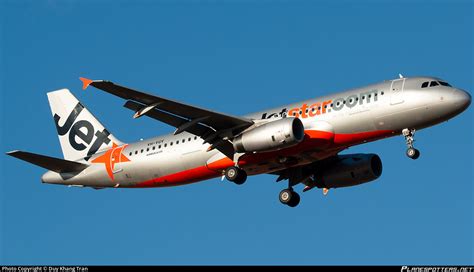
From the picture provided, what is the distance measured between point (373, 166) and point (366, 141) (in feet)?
22.3

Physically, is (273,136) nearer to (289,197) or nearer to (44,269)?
(289,197)

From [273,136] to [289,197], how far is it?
24.1 feet

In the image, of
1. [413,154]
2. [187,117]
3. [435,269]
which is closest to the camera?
[435,269]

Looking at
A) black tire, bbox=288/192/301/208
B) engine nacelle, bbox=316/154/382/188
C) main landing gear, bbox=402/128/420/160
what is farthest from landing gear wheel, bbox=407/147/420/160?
black tire, bbox=288/192/301/208

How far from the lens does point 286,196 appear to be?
172ft

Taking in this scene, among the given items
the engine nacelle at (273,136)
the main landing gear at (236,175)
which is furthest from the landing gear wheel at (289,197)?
the engine nacelle at (273,136)

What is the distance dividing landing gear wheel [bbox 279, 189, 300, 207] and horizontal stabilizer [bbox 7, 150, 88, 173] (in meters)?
11.4

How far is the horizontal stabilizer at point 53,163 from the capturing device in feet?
166

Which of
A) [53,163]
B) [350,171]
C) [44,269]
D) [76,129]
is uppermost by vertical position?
→ [76,129]

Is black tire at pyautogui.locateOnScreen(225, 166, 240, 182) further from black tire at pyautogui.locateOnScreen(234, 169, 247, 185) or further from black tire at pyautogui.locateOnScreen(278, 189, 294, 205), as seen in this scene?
black tire at pyautogui.locateOnScreen(278, 189, 294, 205)

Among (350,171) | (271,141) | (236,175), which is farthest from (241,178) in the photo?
(350,171)

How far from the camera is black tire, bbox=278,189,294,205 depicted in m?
52.3

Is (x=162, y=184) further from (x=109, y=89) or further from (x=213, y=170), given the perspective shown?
(x=109, y=89)

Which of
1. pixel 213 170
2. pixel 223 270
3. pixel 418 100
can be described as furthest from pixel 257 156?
pixel 223 270
